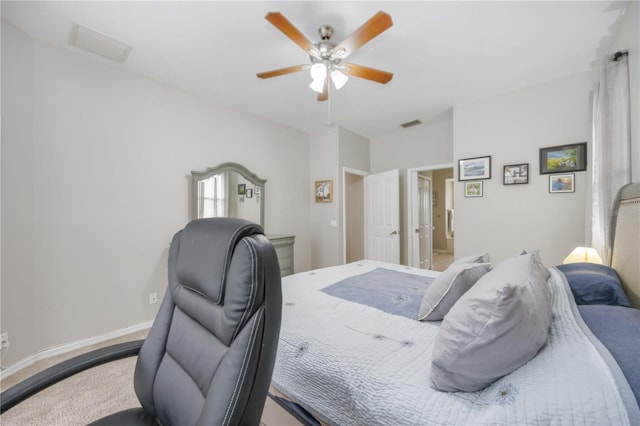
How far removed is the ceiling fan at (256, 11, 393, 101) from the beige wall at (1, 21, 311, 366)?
1501 mm

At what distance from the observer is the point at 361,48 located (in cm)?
224

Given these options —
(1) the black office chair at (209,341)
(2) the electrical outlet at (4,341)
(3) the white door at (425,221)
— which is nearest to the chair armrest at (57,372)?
(1) the black office chair at (209,341)

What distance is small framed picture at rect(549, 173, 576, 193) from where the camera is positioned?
2.68 meters

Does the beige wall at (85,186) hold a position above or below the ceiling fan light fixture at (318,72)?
below

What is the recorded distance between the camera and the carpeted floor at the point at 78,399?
150 centimetres

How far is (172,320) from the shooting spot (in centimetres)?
103

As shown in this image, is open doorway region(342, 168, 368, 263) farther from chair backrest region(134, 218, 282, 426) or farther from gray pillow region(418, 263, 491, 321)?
chair backrest region(134, 218, 282, 426)

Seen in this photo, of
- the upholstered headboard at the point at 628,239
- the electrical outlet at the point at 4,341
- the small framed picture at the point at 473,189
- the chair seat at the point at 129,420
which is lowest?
the electrical outlet at the point at 4,341

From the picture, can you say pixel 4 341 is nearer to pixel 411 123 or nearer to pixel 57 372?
pixel 57 372

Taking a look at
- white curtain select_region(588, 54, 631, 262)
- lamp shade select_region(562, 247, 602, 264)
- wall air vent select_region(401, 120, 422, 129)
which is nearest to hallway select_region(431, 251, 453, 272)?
wall air vent select_region(401, 120, 422, 129)

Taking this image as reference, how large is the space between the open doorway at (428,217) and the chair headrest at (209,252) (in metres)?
3.93

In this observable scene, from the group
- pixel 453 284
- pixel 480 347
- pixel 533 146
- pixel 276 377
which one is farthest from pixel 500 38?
pixel 276 377

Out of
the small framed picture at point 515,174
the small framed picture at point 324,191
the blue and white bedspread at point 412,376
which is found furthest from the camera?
the small framed picture at point 324,191

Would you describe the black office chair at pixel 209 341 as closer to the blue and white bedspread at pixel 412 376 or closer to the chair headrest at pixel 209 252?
the chair headrest at pixel 209 252
